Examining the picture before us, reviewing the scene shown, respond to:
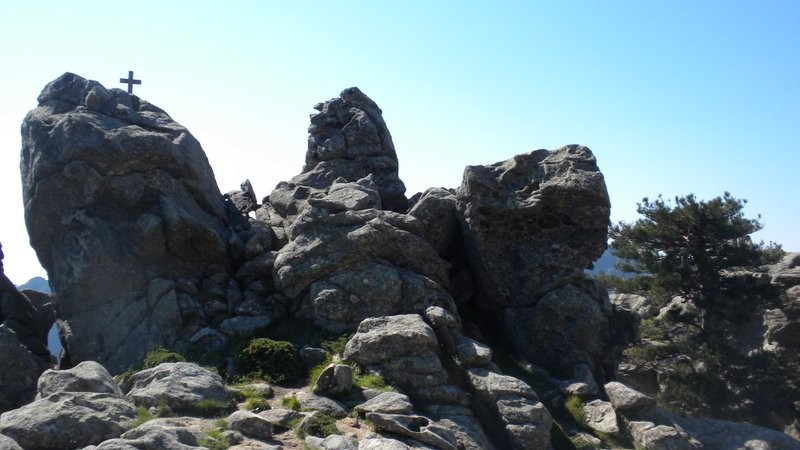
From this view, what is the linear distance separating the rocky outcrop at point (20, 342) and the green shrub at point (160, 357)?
5923mm

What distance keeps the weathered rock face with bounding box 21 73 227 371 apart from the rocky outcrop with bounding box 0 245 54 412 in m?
1.82

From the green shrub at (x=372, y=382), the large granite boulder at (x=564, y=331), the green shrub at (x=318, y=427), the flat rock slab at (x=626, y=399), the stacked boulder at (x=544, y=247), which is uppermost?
the stacked boulder at (x=544, y=247)

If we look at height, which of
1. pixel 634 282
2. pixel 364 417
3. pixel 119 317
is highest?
pixel 634 282

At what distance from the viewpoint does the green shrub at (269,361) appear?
26.9m

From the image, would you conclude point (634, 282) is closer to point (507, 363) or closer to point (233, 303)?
point (507, 363)

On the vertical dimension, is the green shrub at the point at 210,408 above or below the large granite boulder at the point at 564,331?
below

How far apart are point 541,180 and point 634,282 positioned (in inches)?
487

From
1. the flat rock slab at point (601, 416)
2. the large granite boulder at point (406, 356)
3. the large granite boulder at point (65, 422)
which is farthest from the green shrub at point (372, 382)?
the flat rock slab at point (601, 416)

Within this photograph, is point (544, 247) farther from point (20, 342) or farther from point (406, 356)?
point (20, 342)

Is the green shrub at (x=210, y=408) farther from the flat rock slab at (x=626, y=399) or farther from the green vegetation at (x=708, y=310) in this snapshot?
the green vegetation at (x=708, y=310)

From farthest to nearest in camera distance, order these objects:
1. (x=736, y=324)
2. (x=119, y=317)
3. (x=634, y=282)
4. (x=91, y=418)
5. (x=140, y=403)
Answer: (x=634, y=282)
(x=736, y=324)
(x=119, y=317)
(x=140, y=403)
(x=91, y=418)

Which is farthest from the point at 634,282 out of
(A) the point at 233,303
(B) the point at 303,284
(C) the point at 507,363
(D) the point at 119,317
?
(D) the point at 119,317

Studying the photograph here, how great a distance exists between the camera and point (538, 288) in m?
34.8

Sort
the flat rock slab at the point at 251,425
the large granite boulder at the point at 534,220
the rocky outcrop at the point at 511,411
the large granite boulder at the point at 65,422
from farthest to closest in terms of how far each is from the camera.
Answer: the large granite boulder at the point at 534,220, the rocky outcrop at the point at 511,411, the flat rock slab at the point at 251,425, the large granite boulder at the point at 65,422
